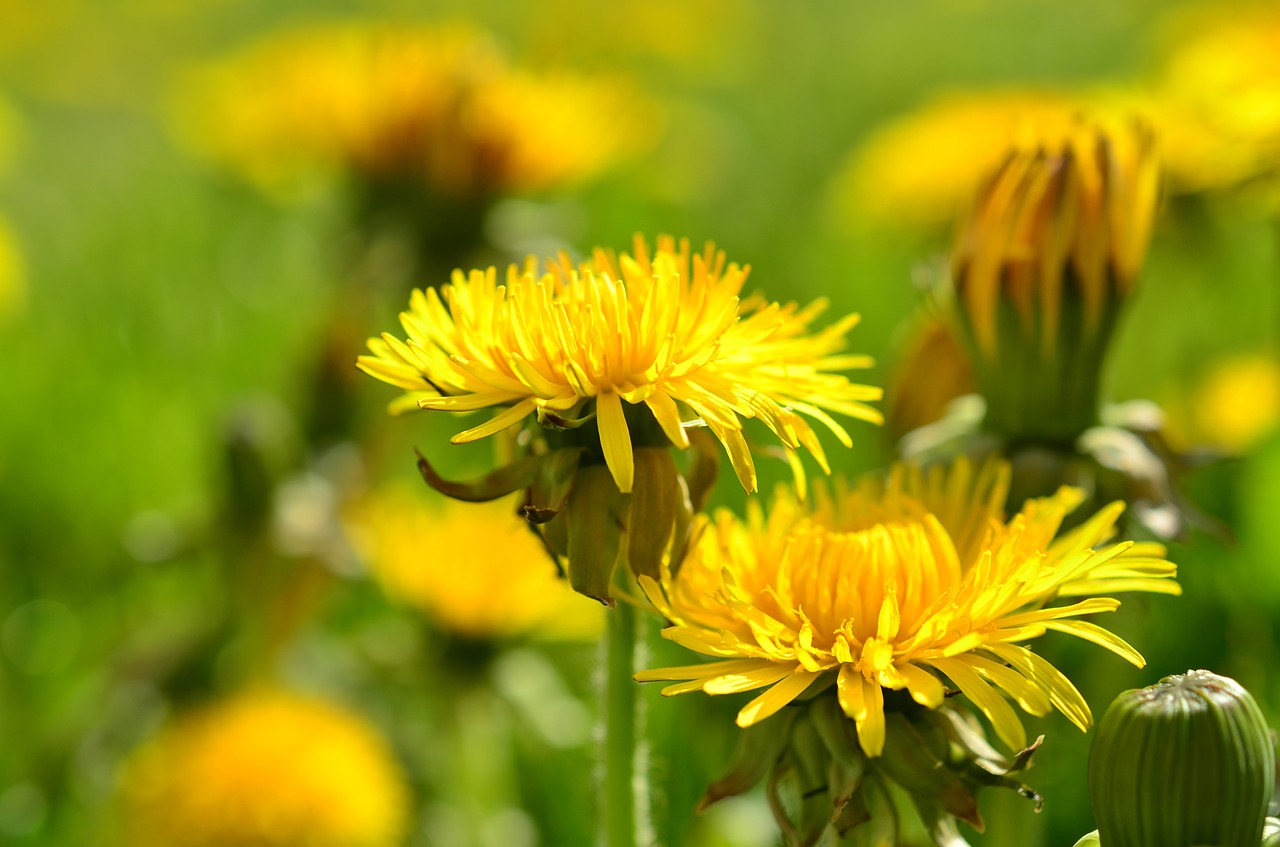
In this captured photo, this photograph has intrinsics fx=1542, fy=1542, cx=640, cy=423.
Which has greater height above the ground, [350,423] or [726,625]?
[350,423]

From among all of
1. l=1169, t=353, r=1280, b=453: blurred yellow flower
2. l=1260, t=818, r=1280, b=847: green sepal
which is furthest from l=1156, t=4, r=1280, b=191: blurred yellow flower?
l=1260, t=818, r=1280, b=847: green sepal

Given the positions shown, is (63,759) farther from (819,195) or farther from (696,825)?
(819,195)

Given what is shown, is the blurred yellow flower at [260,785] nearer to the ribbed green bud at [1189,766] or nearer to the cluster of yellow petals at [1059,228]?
the cluster of yellow petals at [1059,228]

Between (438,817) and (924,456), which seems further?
(438,817)

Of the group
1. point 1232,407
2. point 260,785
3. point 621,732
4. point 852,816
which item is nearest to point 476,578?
point 260,785

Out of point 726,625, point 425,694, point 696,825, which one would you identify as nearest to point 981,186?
point 726,625

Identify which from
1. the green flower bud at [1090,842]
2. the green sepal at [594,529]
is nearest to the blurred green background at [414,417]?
the green flower bud at [1090,842]
